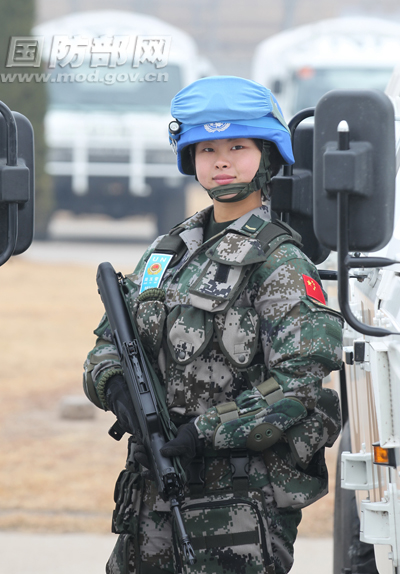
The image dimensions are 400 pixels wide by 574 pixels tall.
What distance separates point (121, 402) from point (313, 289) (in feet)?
1.80

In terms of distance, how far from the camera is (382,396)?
229cm

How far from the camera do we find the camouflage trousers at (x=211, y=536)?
2316 millimetres

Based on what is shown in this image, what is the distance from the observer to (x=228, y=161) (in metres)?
2.47

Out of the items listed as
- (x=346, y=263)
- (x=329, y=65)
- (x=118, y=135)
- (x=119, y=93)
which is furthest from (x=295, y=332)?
(x=119, y=93)

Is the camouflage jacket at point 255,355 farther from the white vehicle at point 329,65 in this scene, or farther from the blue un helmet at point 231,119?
the white vehicle at point 329,65

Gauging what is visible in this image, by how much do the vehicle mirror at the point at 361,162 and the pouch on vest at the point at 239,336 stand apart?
384 millimetres

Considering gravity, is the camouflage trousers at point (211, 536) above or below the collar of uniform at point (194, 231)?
below

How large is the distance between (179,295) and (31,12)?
598 inches

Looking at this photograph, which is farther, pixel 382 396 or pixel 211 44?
pixel 211 44

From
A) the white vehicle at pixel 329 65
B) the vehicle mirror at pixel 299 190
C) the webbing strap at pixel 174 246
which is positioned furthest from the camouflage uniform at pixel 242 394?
the white vehicle at pixel 329 65

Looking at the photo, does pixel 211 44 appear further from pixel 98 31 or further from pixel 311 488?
pixel 311 488

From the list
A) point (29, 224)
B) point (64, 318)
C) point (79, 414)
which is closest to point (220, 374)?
point (29, 224)

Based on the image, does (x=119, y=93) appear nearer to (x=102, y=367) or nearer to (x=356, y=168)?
(x=102, y=367)

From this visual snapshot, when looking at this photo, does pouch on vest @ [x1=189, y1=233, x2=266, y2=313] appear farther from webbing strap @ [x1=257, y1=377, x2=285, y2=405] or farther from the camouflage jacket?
webbing strap @ [x1=257, y1=377, x2=285, y2=405]
